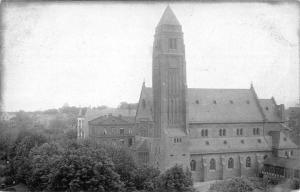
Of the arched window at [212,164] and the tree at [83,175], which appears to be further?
the arched window at [212,164]

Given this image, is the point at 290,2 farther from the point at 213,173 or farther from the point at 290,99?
the point at 213,173

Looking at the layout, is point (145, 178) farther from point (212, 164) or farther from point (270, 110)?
point (270, 110)

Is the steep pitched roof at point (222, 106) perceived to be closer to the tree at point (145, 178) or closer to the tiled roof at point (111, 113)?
the tree at point (145, 178)

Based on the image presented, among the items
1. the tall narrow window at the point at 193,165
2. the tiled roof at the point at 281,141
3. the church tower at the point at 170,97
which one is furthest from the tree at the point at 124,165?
the tiled roof at the point at 281,141

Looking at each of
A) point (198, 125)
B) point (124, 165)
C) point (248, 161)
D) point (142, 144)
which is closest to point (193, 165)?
point (198, 125)

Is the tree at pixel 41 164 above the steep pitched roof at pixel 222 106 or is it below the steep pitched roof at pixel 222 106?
below

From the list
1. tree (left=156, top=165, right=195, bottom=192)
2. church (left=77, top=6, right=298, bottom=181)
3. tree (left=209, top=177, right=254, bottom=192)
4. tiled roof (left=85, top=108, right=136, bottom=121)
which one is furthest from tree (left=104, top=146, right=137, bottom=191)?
tiled roof (left=85, top=108, right=136, bottom=121)
